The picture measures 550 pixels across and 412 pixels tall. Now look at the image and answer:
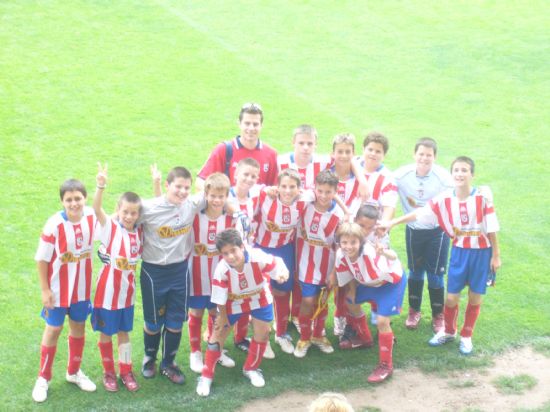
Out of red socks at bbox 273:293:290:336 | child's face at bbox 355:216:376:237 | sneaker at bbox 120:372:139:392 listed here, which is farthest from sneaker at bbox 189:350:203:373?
child's face at bbox 355:216:376:237

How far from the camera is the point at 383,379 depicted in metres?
6.43

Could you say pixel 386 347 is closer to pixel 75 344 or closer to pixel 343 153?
pixel 343 153

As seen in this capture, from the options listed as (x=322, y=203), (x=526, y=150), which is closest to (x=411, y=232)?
(x=322, y=203)

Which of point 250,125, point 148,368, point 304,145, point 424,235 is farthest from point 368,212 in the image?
point 148,368

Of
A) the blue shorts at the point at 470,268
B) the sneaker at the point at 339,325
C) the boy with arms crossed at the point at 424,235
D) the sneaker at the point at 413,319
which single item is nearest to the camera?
the blue shorts at the point at 470,268

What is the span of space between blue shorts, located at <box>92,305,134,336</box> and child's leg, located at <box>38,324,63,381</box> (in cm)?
27

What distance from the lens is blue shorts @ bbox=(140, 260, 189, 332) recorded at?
6105mm

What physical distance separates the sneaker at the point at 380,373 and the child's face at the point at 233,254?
4.71ft

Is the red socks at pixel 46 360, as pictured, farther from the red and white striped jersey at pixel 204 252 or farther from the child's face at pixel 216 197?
the child's face at pixel 216 197

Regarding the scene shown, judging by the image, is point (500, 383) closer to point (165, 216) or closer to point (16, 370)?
point (165, 216)

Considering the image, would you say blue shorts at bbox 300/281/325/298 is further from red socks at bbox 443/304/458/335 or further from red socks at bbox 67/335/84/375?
red socks at bbox 67/335/84/375

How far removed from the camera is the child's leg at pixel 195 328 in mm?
6508

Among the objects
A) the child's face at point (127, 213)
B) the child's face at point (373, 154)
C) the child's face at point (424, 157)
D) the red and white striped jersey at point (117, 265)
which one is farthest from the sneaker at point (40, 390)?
the child's face at point (424, 157)

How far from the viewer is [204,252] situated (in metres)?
6.30
